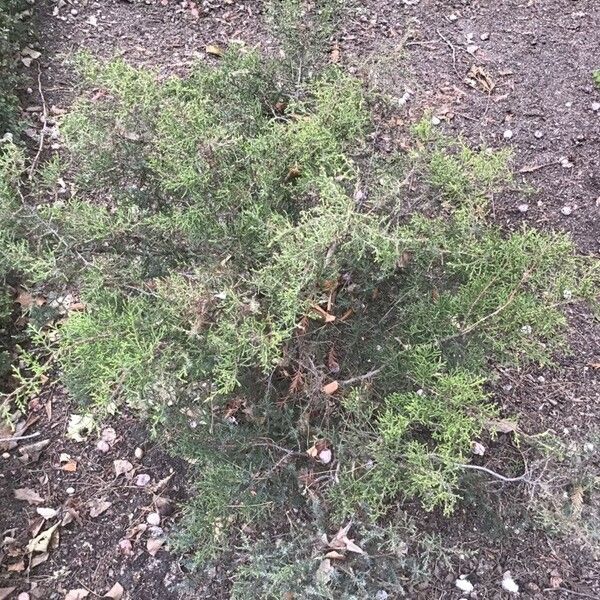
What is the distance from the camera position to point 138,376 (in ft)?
5.00

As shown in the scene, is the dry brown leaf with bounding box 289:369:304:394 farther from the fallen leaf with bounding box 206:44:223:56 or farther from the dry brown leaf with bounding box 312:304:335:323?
the fallen leaf with bounding box 206:44:223:56

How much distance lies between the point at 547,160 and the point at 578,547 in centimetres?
182

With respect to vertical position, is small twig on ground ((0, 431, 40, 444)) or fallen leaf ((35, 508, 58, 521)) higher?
small twig on ground ((0, 431, 40, 444))

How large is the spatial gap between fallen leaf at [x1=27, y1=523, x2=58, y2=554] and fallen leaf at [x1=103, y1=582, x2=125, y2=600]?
1.00 feet

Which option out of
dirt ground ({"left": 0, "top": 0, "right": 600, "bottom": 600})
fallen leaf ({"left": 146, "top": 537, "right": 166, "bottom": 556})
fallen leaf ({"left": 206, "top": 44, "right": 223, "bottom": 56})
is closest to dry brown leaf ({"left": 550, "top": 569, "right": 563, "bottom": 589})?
dirt ground ({"left": 0, "top": 0, "right": 600, "bottom": 600})

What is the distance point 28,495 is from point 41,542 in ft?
0.69

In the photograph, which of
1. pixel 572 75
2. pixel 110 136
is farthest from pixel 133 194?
pixel 572 75

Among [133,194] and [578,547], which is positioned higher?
[133,194]

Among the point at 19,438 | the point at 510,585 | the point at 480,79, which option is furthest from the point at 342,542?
the point at 480,79

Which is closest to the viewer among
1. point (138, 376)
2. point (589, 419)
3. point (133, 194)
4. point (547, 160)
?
point (138, 376)

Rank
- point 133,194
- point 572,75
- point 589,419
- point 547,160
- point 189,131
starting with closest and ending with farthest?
point 189,131
point 133,194
point 589,419
point 547,160
point 572,75

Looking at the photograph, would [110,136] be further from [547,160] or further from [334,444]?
[547,160]

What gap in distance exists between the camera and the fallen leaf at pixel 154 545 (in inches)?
96.2

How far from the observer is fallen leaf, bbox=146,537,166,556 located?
244 cm
